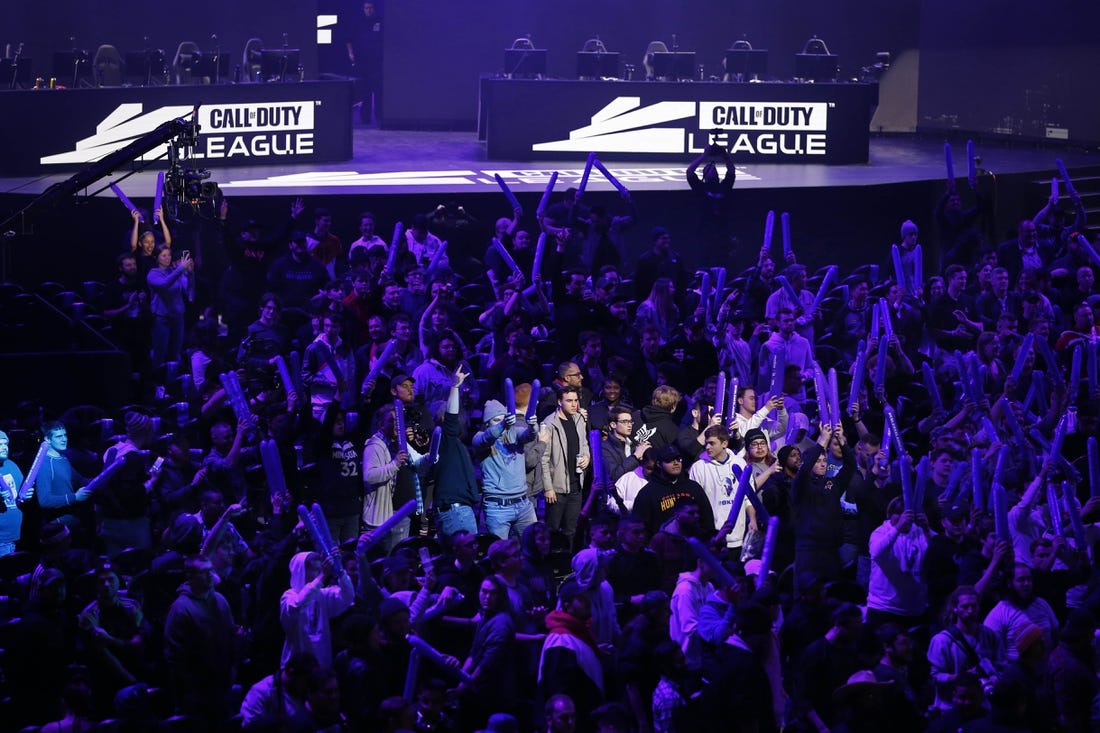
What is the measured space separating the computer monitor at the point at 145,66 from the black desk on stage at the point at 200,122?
84 cm

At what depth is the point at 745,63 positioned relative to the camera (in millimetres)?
20188

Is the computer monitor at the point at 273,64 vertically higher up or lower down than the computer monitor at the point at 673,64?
lower down

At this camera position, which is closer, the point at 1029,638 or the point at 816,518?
the point at 1029,638

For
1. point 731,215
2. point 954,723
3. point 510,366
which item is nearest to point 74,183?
point 510,366

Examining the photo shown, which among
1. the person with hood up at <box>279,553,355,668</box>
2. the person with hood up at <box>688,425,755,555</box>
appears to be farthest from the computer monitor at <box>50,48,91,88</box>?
the person with hood up at <box>279,553,355,668</box>

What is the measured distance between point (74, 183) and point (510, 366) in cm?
516

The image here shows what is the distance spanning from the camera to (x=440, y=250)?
1346 cm

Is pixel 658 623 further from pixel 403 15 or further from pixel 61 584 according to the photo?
pixel 403 15

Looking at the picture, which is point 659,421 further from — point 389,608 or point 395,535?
point 389,608

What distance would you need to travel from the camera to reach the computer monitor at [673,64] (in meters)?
20.1

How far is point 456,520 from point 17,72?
408 inches

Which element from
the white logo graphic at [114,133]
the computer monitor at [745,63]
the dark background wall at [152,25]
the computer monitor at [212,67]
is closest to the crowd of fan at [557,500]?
the white logo graphic at [114,133]

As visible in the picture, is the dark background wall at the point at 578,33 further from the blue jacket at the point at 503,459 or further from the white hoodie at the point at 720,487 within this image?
the white hoodie at the point at 720,487

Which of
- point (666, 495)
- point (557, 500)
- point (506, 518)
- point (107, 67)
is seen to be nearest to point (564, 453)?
point (557, 500)
